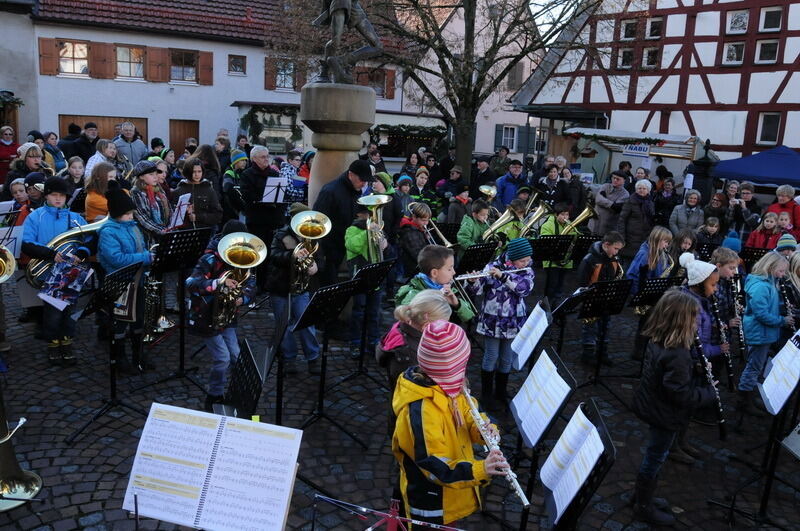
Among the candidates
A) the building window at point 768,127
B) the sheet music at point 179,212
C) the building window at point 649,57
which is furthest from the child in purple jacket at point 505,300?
the building window at point 649,57

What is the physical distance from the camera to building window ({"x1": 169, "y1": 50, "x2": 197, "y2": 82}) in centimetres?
2461

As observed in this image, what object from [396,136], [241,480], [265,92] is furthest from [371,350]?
[265,92]

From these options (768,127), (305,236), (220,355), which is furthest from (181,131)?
(220,355)

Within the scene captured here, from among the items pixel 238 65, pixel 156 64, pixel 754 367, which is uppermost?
pixel 238 65

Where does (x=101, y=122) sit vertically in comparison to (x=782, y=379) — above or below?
above

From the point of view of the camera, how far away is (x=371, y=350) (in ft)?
24.7

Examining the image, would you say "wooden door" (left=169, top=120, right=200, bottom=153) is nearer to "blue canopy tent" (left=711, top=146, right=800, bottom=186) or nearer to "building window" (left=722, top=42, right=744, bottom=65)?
"blue canopy tent" (left=711, top=146, right=800, bottom=186)

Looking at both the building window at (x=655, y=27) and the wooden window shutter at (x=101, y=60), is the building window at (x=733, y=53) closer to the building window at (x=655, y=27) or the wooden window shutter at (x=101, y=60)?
the building window at (x=655, y=27)

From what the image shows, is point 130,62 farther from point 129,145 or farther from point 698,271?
point 698,271

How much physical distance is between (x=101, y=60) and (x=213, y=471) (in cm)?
2413

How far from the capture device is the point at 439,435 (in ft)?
10.3

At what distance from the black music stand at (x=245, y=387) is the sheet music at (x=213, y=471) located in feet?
3.14

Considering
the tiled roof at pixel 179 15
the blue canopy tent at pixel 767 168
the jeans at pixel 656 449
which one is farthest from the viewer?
the tiled roof at pixel 179 15

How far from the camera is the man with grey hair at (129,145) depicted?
12547 millimetres
